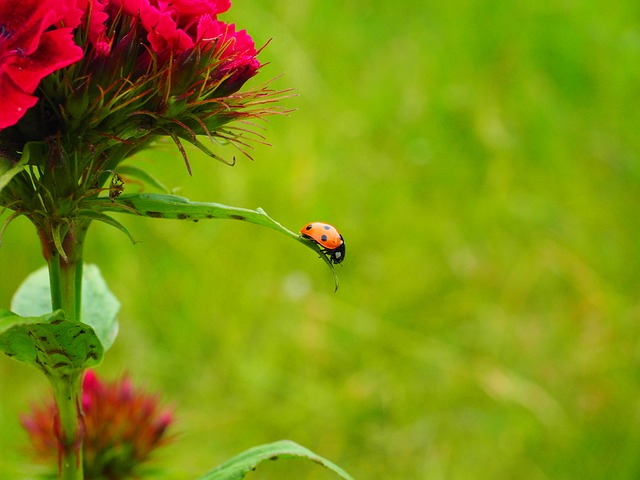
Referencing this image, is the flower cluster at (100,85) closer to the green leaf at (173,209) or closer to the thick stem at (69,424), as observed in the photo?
the green leaf at (173,209)

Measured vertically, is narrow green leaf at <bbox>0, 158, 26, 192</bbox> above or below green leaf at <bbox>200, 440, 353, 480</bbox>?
above

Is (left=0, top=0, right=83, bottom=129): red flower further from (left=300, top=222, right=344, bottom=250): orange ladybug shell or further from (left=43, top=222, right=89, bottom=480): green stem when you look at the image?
(left=300, top=222, right=344, bottom=250): orange ladybug shell

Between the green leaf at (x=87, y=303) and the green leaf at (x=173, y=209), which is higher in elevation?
the green leaf at (x=173, y=209)

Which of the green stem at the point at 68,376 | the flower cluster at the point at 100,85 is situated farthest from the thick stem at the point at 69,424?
the flower cluster at the point at 100,85

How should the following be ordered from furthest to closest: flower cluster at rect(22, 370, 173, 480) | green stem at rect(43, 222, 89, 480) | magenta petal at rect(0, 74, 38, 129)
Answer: flower cluster at rect(22, 370, 173, 480)
green stem at rect(43, 222, 89, 480)
magenta petal at rect(0, 74, 38, 129)

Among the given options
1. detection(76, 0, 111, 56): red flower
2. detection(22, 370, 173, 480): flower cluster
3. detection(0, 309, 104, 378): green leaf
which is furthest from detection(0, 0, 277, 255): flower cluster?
detection(22, 370, 173, 480): flower cluster

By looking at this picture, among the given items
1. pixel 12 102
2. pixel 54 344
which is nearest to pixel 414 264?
pixel 54 344
